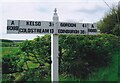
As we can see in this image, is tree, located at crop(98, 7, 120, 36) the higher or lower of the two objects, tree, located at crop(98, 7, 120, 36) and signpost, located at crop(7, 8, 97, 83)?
the higher

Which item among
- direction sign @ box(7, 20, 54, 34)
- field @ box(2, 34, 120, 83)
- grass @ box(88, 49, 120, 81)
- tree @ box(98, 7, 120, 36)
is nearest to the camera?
direction sign @ box(7, 20, 54, 34)

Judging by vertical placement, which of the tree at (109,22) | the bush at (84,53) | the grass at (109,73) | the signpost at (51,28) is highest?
the tree at (109,22)

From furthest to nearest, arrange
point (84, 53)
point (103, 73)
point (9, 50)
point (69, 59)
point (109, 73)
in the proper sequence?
point (109, 73) → point (103, 73) → point (84, 53) → point (69, 59) → point (9, 50)

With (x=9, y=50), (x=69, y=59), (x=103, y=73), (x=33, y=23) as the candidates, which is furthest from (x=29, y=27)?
(x=103, y=73)

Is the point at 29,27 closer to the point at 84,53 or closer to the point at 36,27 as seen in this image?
the point at 36,27

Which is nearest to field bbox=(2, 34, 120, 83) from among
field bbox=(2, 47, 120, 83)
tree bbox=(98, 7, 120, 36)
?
field bbox=(2, 47, 120, 83)

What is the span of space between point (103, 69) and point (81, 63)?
2.35ft

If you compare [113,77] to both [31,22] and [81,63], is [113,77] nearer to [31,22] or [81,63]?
[81,63]

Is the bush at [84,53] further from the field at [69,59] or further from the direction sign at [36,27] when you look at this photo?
the direction sign at [36,27]

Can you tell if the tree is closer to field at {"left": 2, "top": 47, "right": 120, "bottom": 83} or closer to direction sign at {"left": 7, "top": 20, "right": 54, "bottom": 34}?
field at {"left": 2, "top": 47, "right": 120, "bottom": 83}

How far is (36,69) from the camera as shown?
743cm

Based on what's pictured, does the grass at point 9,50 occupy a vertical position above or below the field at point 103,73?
above

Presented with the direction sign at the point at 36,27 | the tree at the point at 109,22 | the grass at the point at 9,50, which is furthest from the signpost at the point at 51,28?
the tree at the point at 109,22

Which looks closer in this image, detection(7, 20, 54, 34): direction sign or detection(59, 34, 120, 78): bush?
detection(7, 20, 54, 34): direction sign
